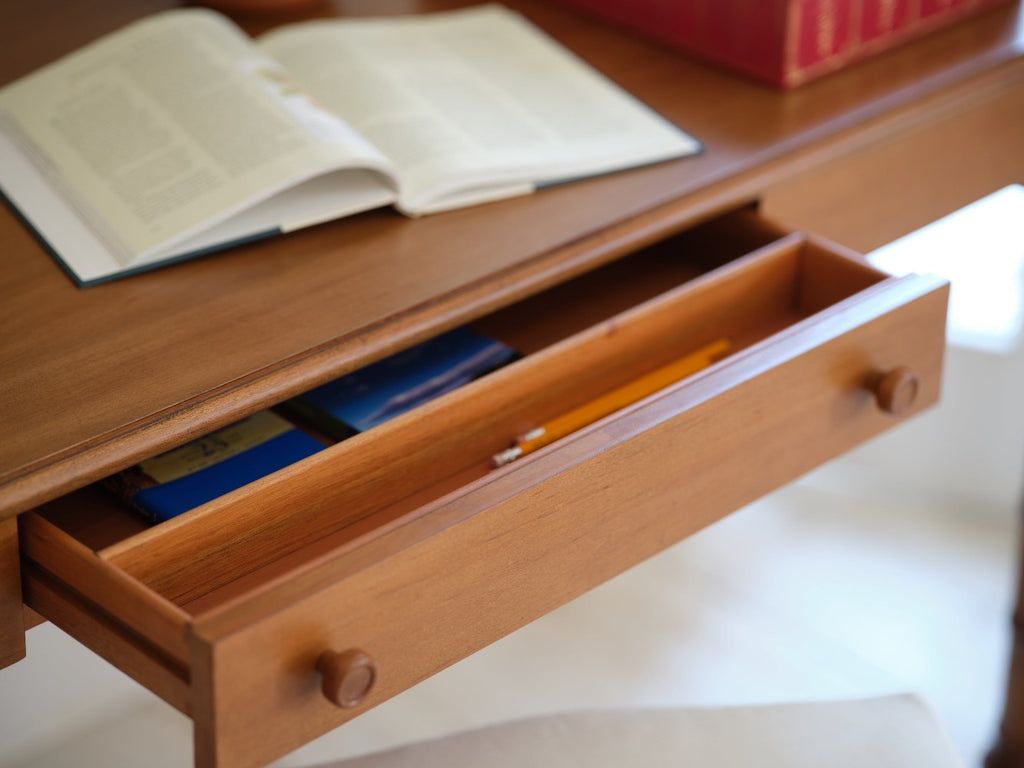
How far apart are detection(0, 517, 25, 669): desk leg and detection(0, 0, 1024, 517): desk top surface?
0.10 ft

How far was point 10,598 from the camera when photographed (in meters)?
0.65

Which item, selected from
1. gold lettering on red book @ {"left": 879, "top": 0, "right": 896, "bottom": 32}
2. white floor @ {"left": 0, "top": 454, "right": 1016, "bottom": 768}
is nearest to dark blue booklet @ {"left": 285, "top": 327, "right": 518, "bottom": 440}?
gold lettering on red book @ {"left": 879, "top": 0, "right": 896, "bottom": 32}

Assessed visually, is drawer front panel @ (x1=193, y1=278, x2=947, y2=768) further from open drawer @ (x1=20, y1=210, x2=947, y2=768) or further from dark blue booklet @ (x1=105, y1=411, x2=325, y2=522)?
dark blue booklet @ (x1=105, y1=411, x2=325, y2=522)

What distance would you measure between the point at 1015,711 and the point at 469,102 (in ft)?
2.72

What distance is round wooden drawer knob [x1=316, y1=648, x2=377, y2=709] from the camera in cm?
57

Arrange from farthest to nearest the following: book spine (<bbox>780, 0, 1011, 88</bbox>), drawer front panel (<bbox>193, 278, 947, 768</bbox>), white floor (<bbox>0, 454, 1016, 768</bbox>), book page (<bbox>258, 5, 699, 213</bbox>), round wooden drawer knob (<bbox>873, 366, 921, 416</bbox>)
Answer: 1. white floor (<bbox>0, 454, 1016, 768</bbox>)
2. book spine (<bbox>780, 0, 1011, 88</bbox>)
3. book page (<bbox>258, 5, 699, 213</bbox>)
4. round wooden drawer knob (<bbox>873, 366, 921, 416</bbox>)
5. drawer front panel (<bbox>193, 278, 947, 768</bbox>)

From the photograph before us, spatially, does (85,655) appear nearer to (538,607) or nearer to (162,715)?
(162,715)

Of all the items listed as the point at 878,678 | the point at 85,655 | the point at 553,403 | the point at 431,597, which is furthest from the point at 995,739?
the point at 85,655

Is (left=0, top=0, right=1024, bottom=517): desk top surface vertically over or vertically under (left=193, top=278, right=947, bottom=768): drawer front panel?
over

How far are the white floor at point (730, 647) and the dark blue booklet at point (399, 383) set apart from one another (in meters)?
0.65

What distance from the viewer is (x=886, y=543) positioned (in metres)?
1.85

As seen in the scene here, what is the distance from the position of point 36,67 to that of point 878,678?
1219 millimetres

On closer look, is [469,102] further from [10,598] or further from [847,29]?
[10,598]

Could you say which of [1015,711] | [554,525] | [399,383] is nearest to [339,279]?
[399,383]
